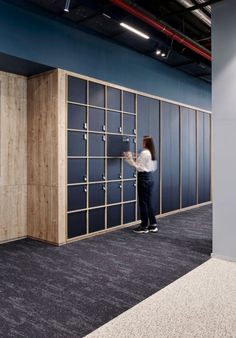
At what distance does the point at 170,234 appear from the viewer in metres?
4.80

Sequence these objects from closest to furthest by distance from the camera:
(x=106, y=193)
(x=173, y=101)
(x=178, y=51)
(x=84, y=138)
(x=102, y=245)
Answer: (x=102, y=245), (x=84, y=138), (x=106, y=193), (x=178, y=51), (x=173, y=101)

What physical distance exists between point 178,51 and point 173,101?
1.21 meters

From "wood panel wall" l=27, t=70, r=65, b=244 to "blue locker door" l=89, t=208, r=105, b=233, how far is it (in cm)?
53

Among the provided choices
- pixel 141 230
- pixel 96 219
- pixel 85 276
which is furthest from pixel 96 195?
pixel 85 276

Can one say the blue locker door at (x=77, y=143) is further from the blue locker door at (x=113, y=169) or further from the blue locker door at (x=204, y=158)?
the blue locker door at (x=204, y=158)

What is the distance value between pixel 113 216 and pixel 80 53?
8.61 ft

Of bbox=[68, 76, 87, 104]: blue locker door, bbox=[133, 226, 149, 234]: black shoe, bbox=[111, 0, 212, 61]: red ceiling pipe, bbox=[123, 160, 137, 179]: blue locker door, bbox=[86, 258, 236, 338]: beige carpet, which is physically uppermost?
bbox=[111, 0, 212, 61]: red ceiling pipe

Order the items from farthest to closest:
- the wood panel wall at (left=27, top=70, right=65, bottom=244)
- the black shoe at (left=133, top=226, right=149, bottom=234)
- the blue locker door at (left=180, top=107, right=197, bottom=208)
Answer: the blue locker door at (left=180, top=107, right=197, bottom=208), the black shoe at (left=133, top=226, right=149, bottom=234), the wood panel wall at (left=27, top=70, right=65, bottom=244)

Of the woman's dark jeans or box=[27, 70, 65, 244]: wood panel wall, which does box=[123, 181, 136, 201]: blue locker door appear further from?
box=[27, 70, 65, 244]: wood panel wall

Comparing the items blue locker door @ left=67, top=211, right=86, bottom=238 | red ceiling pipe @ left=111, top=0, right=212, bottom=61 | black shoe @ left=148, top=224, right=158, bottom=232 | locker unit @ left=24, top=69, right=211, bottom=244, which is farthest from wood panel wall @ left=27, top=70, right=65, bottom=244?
black shoe @ left=148, top=224, right=158, bottom=232

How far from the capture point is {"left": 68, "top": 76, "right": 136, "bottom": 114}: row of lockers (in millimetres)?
4375

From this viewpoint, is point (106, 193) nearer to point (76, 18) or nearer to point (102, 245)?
point (102, 245)

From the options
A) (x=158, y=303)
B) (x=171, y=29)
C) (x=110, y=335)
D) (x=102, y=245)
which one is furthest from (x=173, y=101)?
(x=110, y=335)

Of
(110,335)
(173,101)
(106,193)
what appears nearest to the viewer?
(110,335)
